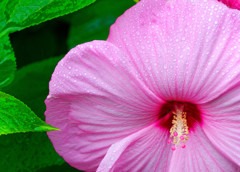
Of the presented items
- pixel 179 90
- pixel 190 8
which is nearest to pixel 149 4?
pixel 190 8

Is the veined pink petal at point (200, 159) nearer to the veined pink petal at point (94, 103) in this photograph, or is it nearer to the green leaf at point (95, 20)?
the veined pink petal at point (94, 103)

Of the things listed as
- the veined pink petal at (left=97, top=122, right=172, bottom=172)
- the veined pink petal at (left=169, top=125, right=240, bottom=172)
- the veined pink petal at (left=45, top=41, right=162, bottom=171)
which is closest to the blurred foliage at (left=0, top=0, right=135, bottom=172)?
the veined pink petal at (left=45, top=41, right=162, bottom=171)

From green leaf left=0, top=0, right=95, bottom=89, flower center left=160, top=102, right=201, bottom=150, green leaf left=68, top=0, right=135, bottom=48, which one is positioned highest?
green leaf left=68, top=0, right=135, bottom=48

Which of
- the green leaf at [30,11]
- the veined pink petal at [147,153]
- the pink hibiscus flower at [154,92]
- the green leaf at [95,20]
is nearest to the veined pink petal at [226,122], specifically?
the pink hibiscus flower at [154,92]

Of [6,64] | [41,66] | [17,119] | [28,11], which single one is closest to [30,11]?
[28,11]

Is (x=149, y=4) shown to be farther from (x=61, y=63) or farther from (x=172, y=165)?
(x=172, y=165)

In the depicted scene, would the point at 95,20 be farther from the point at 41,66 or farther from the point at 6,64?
the point at 6,64

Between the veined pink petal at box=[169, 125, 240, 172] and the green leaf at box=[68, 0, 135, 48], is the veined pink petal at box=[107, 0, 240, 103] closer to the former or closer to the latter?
the veined pink petal at box=[169, 125, 240, 172]
